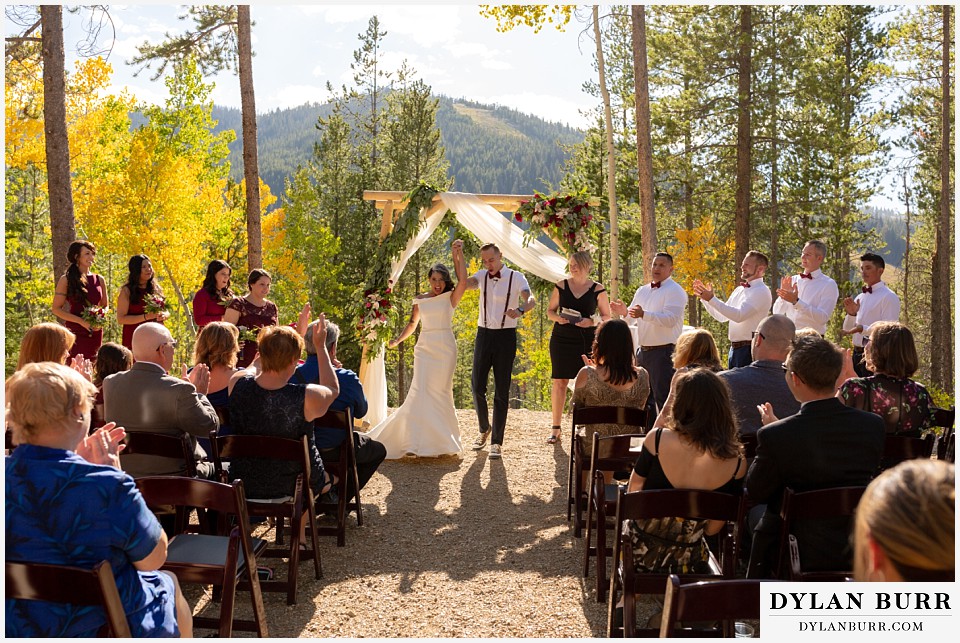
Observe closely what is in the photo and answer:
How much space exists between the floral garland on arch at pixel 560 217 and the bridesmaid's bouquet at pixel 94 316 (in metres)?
4.55

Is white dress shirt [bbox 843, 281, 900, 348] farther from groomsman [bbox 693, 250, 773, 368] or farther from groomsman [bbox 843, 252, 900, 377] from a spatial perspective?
groomsman [bbox 693, 250, 773, 368]

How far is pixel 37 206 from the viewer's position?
2492 centimetres

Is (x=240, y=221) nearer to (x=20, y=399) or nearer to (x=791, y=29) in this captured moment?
(x=791, y=29)

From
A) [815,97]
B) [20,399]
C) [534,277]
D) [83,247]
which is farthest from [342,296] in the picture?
[20,399]

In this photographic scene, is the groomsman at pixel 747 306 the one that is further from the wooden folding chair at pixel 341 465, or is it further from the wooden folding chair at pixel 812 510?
the wooden folding chair at pixel 812 510

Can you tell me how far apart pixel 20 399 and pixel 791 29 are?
66.4 feet

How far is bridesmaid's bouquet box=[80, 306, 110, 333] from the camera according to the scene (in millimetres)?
7211

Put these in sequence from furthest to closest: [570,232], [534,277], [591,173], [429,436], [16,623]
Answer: [591,173], [534,277], [570,232], [429,436], [16,623]

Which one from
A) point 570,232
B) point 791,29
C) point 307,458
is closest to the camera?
point 307,458

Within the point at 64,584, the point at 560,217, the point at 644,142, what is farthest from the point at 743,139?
the point at 64,584

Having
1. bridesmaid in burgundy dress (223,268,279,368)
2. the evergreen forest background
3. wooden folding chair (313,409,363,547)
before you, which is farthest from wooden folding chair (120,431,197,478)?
the evergreen forest background

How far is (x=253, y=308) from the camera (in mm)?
7242

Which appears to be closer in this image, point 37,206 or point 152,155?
point 152,155

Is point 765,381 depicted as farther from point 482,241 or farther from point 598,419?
point 482,241
